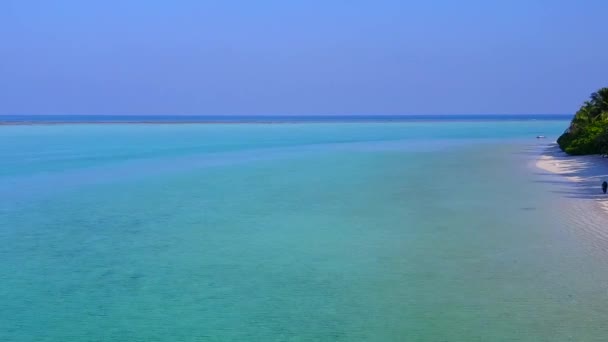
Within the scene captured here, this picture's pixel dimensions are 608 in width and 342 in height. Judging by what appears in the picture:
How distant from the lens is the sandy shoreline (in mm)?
15812

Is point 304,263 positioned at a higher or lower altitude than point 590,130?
lower

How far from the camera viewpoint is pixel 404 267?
9062 mm

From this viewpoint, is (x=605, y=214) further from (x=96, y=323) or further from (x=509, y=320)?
(x=96, y=323)

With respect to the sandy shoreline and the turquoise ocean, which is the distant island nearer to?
the sandy shoreline

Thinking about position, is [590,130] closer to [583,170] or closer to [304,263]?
[583,170]

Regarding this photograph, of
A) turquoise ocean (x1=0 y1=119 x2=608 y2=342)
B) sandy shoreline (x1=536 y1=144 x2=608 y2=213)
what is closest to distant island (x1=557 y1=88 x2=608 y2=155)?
sandy shoreline (x1=536 y1=144 x2=608 y2=213)

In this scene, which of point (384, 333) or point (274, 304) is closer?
point (384, 333)

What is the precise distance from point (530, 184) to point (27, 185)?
15.7 metres

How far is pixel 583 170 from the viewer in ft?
69.6

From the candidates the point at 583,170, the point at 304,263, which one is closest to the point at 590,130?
the point at 583,170

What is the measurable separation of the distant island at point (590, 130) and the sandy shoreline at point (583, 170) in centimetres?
49

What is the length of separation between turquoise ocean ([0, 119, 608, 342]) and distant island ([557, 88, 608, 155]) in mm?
7546

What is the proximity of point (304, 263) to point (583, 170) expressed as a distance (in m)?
15.4

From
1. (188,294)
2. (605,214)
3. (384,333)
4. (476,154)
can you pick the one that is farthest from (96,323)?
(476,154)
